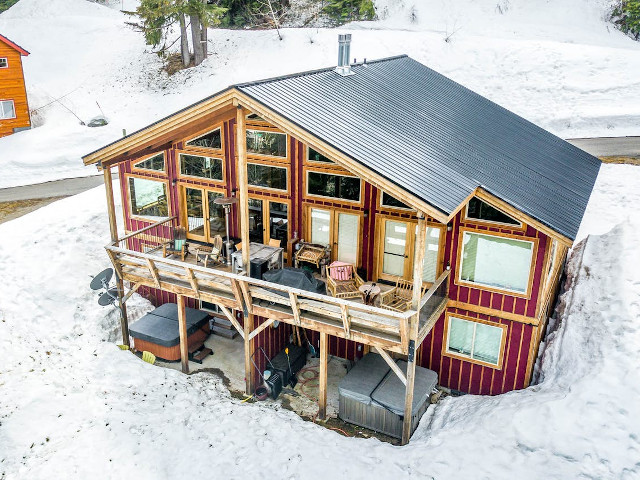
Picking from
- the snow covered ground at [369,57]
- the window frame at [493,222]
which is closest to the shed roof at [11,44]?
the snow covered ground at [369,57]

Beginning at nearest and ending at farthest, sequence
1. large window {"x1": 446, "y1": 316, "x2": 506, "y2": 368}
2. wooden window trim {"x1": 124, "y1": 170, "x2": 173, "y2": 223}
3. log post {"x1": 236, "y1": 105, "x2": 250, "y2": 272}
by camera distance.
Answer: log post {"x1": 236, "y1": 105, "x2": 250, "y2": 272}, large window {"x1": 446, "y1": 316, "x2": 506, "y2": 368}, wooden window trim {"x1": 124, "y1": 170, "x2": 173, "y2": 223}

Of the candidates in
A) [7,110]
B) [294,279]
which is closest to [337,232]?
[294,279]

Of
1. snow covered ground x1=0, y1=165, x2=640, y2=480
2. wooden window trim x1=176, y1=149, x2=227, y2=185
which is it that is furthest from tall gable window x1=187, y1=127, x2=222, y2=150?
snow covered ground x1=0, y1=165, x2=640, y2=480

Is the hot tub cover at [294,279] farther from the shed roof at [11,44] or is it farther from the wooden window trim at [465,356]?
the shed roof at [11,44]

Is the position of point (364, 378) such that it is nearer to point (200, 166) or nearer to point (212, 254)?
point (212, 254)

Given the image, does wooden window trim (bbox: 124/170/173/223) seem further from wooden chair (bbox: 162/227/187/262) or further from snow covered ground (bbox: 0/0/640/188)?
snow covered ground (bbox: 0/0/640/188)

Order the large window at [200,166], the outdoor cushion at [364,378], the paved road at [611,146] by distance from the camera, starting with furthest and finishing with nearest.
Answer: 1. the paved road at [611,146]
2. the large window at [200,166]
3. the outdoor cushion at [364,378]

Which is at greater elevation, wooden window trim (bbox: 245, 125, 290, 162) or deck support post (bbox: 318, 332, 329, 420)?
wooden window trim (bbox: 245, 125, 290, 162)
